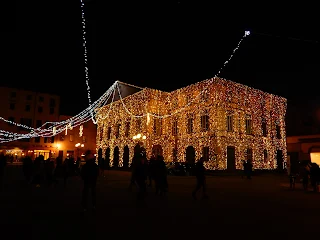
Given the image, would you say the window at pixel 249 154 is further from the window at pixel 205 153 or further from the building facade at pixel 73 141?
Result: the building facade at pixel 73 141

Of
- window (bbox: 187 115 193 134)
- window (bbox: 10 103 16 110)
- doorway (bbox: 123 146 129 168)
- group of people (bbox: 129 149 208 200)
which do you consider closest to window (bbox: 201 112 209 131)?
window (bbox: 187 115 193 134)

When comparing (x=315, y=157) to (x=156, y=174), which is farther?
(x=315, y=157)

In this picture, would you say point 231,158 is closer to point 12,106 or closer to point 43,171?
point 43,171

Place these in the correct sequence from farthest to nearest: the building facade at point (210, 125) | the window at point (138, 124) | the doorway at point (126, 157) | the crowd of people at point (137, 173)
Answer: the doorway at point (126, 157), the window at point (138, 124), the building facade at point (210, 125), the crowd of people at point (137, 173)

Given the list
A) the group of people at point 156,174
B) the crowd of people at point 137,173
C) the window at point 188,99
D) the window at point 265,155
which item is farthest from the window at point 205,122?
the group of people at point 156,174

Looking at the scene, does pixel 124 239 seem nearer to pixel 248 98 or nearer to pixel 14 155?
pixel 248 98

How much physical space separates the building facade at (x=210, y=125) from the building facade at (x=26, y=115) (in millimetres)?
19961

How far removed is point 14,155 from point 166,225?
165 feet

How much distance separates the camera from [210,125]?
29.5 metres

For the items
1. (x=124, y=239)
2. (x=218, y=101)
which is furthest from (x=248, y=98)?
(x=124, y=239)

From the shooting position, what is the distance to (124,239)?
5164mm

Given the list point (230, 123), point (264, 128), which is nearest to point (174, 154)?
point (230, 123)

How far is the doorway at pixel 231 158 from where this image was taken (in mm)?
29036

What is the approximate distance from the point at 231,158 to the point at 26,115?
38.3m
